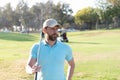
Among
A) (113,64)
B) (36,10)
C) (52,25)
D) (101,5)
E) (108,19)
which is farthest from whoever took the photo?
(36,10)

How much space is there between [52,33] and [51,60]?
1.22 feet

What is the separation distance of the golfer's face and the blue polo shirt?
0.11m

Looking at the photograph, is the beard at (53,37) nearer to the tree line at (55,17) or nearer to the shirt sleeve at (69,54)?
the shirt sleeve at (69,54)

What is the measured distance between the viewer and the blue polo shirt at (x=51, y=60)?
5.42m

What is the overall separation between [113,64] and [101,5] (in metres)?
77.9

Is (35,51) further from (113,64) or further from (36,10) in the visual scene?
(36,10)

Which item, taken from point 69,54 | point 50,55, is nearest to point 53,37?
point 50,55

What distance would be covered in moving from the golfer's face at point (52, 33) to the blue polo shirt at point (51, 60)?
11 cm

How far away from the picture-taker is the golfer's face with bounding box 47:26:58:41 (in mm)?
5367

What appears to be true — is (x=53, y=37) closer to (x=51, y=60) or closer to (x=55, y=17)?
(x=51, y=60)

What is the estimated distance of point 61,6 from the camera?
126 metres

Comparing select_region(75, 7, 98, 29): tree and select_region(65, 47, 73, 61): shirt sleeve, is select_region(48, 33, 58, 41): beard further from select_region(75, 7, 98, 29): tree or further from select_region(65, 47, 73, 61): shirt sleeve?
select_region(75, 7, 98, 29): tree

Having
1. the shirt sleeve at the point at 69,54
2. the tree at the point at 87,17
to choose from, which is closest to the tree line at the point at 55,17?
the tree at the point at 87,17

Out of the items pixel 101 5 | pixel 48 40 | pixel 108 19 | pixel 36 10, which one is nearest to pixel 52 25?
pixel 48 40
